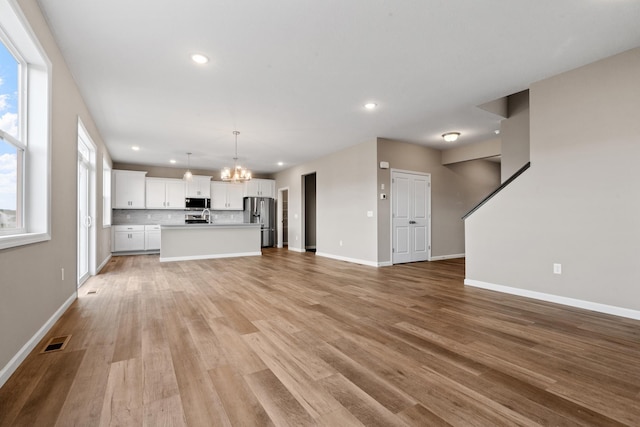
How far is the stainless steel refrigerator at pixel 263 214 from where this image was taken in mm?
9789

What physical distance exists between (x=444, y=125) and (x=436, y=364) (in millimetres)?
4401

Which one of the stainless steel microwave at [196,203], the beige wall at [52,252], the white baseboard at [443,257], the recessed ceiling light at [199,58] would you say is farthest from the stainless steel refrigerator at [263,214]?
the recessed ceiling light at [199,58]

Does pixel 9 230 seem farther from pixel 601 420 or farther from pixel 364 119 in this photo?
pixel 364 119

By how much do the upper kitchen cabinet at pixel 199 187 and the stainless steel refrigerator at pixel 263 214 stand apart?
1.28 metres

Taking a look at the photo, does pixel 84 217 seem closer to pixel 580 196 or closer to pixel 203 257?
pixel 203 257

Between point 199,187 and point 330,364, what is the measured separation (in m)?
8.48

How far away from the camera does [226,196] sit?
9.74 m

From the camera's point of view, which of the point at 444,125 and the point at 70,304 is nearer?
the point at 70,304

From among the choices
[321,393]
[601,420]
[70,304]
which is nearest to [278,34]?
[321,393]

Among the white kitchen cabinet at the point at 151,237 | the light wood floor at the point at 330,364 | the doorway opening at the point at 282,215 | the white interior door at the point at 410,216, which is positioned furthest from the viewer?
the doorway opening at the point at 282,215

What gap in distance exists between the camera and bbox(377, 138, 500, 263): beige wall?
19.9ft

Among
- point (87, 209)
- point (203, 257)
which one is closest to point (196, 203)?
point (203, 257)

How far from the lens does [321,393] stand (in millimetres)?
1600

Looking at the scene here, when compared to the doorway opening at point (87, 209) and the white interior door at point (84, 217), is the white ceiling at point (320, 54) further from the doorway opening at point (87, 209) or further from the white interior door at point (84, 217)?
the white interior door at point (84, 217)
